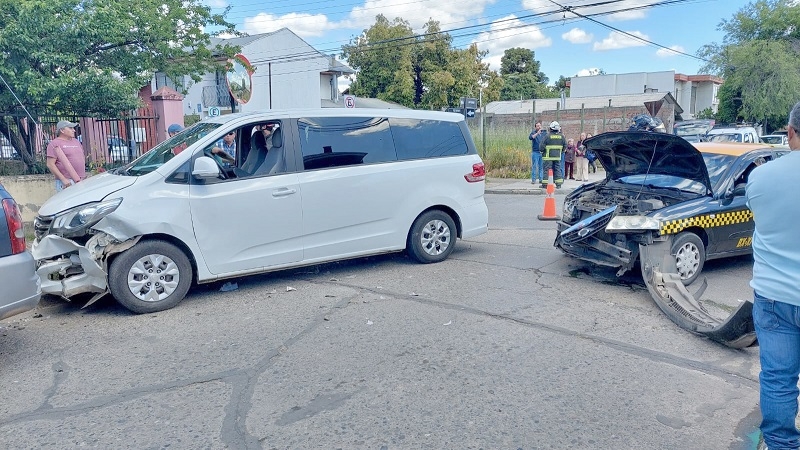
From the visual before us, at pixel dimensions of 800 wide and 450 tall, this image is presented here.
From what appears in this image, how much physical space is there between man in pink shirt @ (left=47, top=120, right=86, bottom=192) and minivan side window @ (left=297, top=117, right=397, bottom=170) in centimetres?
492

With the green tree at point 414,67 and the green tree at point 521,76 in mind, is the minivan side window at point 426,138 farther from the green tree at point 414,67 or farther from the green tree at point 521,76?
the green tree at point 521,76

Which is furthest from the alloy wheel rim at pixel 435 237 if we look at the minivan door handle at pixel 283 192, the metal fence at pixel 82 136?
the metal fence at pixel 82 136

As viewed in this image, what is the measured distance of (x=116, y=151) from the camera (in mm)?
12484

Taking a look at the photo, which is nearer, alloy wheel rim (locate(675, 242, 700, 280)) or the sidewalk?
alloy wheel rim (locate(675, 242, 700, 280))

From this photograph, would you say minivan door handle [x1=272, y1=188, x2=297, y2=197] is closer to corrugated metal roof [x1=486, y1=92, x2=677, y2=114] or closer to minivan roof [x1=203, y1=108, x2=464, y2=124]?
minivan roof [x1=203, y1=108, x2=464, y2=124]

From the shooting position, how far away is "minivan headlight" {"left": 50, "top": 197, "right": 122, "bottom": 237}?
214 inches

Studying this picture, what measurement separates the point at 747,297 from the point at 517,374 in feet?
11.3

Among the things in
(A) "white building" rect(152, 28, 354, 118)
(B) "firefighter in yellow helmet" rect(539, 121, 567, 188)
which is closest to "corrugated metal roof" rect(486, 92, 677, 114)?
(A) "white building" rect(152, 28, 354, 118)

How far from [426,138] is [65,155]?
5886mm

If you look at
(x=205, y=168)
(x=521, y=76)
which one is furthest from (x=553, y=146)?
(x=521, y=76)

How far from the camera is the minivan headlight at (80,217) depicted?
543 centimetres

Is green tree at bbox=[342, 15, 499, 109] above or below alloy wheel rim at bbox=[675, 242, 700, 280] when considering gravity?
above

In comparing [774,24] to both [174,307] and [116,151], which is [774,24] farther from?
[174,307]

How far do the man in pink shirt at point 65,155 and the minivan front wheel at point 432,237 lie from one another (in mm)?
5740
